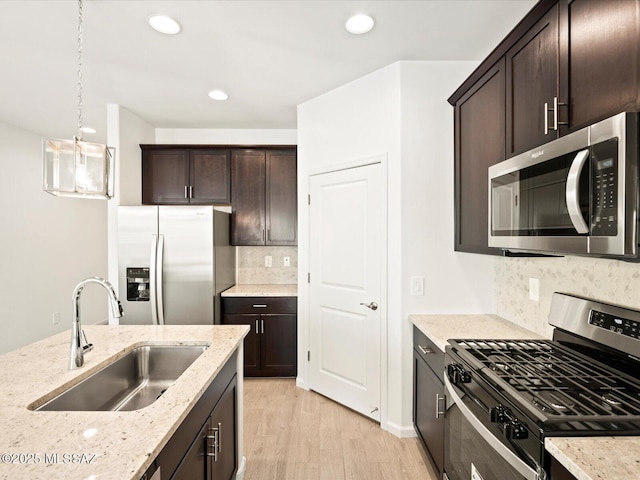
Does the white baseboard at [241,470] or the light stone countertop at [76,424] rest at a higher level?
the light stone countertop at [76,424]

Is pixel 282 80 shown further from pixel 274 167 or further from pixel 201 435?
pixel 201 435

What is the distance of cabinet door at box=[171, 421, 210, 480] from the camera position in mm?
1184

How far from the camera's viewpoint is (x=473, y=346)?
1.68 meters

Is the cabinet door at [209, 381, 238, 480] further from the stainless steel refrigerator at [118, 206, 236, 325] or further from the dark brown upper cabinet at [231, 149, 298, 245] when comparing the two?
the dark brown upper cabinet at [231, 149, 298, 245]

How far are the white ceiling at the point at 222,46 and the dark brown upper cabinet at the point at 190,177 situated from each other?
0.57 meters

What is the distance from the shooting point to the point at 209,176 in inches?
153

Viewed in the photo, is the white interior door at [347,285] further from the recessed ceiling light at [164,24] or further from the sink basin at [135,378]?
the recessed ceiling light at [164,24]

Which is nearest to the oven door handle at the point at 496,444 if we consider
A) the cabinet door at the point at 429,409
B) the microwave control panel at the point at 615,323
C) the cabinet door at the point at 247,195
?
the cabinet door at the point at 429,409

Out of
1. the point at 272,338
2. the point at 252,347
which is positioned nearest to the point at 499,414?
the point at 272,338

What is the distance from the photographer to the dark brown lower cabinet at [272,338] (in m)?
3.57

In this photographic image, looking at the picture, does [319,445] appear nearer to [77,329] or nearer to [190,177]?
[77,329]

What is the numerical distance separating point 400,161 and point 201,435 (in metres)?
2.04

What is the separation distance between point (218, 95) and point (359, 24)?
1581mm

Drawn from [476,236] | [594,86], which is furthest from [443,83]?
[594,86]
